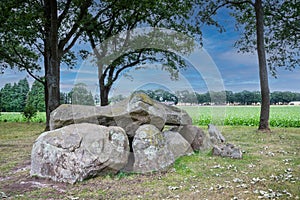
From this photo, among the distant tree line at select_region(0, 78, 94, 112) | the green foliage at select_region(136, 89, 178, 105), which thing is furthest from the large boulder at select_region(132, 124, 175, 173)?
the distant tree line at select_region(0, 78, 94, 112)

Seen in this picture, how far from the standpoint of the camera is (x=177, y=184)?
20.2 feet

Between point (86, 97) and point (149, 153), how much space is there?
1153cm

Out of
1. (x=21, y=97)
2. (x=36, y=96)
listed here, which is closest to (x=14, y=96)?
(x=21, y=97)

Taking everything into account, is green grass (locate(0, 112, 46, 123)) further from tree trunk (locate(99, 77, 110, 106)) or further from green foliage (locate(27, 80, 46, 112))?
tree trunk (locate(99, 77, 110, 106))

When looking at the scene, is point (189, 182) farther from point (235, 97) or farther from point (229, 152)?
point (235, 97)

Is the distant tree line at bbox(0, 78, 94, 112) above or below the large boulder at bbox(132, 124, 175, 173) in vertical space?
above

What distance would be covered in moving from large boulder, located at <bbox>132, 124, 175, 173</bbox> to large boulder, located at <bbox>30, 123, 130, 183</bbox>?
347 millimetres

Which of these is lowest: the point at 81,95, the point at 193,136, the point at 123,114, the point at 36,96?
the point at 193,136

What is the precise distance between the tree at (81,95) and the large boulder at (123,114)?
28.6ft

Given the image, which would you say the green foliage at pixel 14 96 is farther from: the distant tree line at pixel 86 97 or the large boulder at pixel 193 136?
the large boulder at pixel 193 136

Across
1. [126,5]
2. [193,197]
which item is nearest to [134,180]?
[193,197]

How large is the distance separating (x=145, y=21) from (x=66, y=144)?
16647 millimetres

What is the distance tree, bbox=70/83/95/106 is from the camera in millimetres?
17625

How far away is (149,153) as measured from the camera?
720 centimetres
